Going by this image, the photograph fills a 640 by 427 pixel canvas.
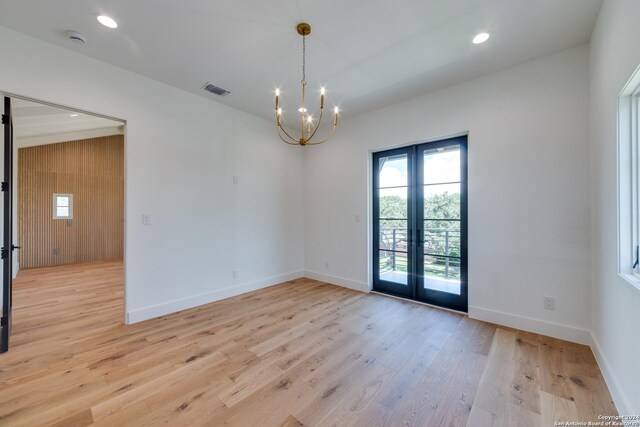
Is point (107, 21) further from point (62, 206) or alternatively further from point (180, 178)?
point (62, 206)

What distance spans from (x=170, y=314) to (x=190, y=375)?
1556 millimetres

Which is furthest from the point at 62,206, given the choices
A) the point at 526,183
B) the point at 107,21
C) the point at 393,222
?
the point at 526,183

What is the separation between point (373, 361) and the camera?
Result: 7.54 feet

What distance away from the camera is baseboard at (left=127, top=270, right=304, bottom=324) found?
3.13 meters

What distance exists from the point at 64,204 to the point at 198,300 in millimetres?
6421

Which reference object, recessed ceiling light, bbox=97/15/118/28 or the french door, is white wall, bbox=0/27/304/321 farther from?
the french door

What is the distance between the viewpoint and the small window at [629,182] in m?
1.68

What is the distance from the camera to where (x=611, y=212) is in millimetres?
1931

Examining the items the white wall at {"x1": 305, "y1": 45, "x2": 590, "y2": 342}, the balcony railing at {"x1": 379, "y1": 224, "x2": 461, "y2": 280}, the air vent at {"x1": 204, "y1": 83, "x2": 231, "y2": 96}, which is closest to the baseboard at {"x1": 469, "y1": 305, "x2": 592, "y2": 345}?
the white wall at {"x1": 305, "y1": 45, "x2": 590, "y2": 342}

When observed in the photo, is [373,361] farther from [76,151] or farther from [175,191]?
[76,151]

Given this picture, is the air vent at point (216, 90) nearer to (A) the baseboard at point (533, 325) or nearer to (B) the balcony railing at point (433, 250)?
(B) the balcony railing at point (433, 250)

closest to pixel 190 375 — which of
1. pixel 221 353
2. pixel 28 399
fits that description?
pixel 221 353

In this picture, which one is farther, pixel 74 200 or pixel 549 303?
pixel 74 200

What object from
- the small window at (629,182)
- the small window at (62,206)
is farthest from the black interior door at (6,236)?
the small window at (62,206)
